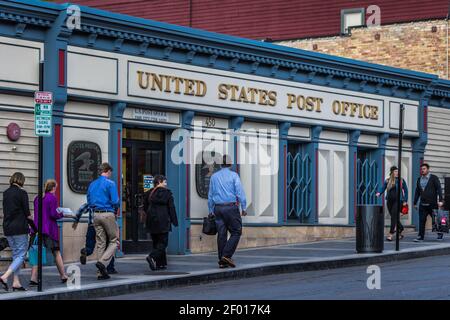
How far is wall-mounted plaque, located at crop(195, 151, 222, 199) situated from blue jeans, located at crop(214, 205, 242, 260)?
4.65 meters

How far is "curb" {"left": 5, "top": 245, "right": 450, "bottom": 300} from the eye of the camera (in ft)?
51.3

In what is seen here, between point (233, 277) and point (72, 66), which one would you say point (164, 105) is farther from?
point (233, 277)

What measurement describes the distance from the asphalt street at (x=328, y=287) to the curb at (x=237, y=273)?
0.18 metres

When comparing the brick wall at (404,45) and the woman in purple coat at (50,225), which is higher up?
the brick wall at (404,45)

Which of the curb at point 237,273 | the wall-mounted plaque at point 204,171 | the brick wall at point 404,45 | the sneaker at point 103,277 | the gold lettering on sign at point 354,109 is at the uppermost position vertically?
the brick wall at point 404,45

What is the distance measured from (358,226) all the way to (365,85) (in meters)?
7.47

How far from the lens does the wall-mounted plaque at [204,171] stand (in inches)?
941

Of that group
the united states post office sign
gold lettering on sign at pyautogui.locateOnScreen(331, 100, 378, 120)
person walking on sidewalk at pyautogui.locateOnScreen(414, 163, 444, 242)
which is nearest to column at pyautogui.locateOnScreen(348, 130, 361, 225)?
the united states post office sign

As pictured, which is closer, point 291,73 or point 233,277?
point 233,277

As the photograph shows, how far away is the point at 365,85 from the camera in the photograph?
95.8ft

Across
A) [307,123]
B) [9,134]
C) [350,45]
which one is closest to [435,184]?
[307,123]

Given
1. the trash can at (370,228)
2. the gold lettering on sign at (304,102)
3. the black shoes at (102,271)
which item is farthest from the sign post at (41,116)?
the gold lettering on sign at (304,102)

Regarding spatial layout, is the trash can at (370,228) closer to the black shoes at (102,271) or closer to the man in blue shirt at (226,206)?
the man in blue shirt at (226,206)
